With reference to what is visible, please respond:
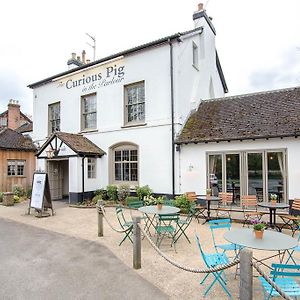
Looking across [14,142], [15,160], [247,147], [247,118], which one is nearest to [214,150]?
[247,147]

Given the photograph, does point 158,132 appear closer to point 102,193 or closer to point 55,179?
point 102,193

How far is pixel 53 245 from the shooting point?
6.95m

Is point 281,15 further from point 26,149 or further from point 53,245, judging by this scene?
point 26,149

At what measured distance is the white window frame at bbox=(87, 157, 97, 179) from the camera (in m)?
14.0

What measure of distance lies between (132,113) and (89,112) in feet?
10.3

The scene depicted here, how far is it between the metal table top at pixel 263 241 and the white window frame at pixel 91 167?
1022 cm

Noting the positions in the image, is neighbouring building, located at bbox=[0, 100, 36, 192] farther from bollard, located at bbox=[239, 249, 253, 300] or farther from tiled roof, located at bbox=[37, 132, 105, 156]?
bollard, located at bbox=[239, 249, 253, 300]

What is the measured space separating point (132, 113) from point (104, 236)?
25.5 feet

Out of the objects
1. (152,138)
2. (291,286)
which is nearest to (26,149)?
(152,138)

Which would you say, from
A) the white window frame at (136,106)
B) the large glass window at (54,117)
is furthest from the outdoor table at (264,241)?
the large glass window at (54,117)

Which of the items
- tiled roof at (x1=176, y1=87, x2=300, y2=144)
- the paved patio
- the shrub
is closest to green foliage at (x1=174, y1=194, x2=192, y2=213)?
the shrub

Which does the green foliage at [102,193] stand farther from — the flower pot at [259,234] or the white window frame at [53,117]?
the flower pot at [259,234]

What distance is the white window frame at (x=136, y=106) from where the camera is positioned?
13578mm

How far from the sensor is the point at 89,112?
1564cm
